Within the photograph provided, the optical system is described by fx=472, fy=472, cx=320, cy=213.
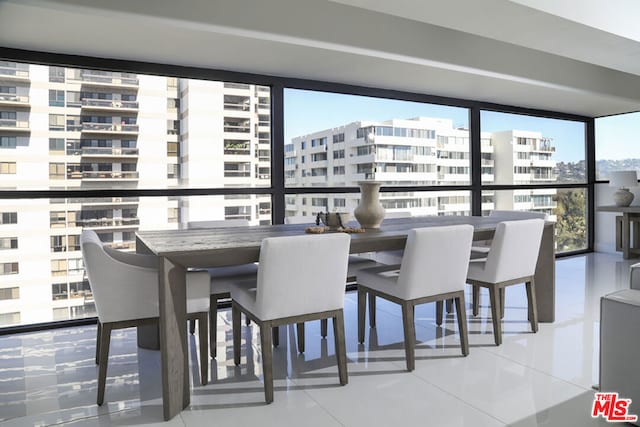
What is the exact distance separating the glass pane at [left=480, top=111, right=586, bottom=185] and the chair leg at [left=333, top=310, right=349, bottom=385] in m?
4.34

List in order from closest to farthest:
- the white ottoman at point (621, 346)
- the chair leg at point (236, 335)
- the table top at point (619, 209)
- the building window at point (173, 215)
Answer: the white ottoman at point (621, 346)
the chair leg at point (236, 335)
the building window at point (173, 215)
the table top at point (619, 209)

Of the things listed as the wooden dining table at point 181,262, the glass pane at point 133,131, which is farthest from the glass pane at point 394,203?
the wooden dining table at point 181,262

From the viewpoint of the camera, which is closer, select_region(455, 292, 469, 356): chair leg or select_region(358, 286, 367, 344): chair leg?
select_region(455, 292, 469, 356): chair leg

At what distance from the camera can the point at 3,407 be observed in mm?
2428

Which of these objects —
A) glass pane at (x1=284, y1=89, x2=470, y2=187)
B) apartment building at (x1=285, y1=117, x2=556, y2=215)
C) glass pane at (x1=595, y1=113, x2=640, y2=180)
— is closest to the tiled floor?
apartment building at (x1=285, y1=117, x2=556, y2=215)

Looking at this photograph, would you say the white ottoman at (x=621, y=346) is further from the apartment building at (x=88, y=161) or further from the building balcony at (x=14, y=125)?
the building balcony at (x=14, y=125)

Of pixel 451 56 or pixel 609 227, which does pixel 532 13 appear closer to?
pixel 451 56

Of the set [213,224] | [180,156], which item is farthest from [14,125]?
[213,224]

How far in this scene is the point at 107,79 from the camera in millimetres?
3979

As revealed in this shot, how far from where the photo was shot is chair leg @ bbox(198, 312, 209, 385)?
2615mm

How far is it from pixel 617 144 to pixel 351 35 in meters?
5.63

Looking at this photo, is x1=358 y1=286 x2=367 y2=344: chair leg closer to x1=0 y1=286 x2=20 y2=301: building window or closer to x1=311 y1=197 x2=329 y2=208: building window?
x1=311 y1=197 x2=329 y2=208: building window

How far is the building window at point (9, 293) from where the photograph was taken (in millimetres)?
3730

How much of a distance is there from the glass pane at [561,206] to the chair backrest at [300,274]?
15.1 ft
